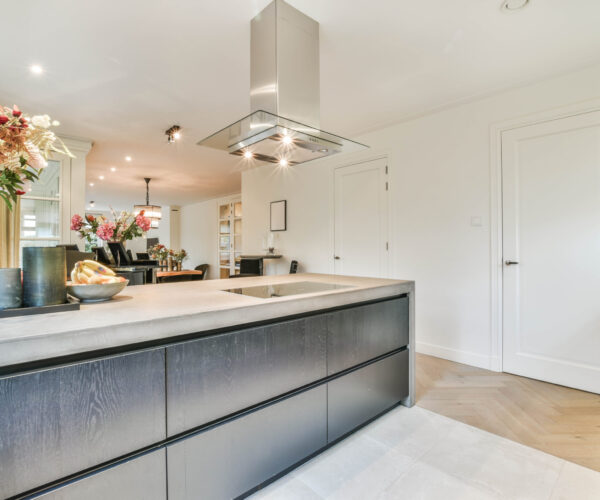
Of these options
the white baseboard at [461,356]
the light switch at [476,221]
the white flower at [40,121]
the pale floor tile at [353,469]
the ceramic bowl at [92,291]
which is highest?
the white flower at [40,121]

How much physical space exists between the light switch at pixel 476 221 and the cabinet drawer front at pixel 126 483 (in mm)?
3035

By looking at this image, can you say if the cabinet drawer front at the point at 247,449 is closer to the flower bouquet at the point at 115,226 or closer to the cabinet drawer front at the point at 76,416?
the cabinet drawer front at the point at 76,416

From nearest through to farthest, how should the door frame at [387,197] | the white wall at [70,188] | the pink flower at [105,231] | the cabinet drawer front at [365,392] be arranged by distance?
the cabinet drawer front at [365,392]
the pink flower at [105,231]
the door frame at [387,197]
the white wall at [70,188]

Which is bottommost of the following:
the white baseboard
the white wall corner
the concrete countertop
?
the white baseboard

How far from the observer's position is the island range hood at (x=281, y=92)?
1845 millimetres

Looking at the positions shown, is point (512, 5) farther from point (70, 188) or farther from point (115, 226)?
point (70, 188)

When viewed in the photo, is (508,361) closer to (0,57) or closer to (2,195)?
(2,195)

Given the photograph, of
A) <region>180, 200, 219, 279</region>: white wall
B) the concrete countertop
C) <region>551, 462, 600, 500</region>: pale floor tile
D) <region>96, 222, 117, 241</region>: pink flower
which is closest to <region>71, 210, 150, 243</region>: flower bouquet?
<region>96, 222, 117, 241</region>: pink flower

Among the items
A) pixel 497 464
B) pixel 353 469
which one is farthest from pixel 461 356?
pixel 353 469

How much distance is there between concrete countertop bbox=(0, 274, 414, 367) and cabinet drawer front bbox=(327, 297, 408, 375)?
11 centimetres

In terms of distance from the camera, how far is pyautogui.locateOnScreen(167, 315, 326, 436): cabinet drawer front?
1.19 meters

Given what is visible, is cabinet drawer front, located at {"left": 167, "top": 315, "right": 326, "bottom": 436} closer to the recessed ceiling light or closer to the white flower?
the white flower

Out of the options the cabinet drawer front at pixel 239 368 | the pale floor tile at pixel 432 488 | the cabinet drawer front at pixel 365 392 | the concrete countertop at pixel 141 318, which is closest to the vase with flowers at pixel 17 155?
the concrete countertop at pixel 141 318

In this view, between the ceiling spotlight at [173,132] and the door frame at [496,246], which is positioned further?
the ceiling spotlight at [173,132]
